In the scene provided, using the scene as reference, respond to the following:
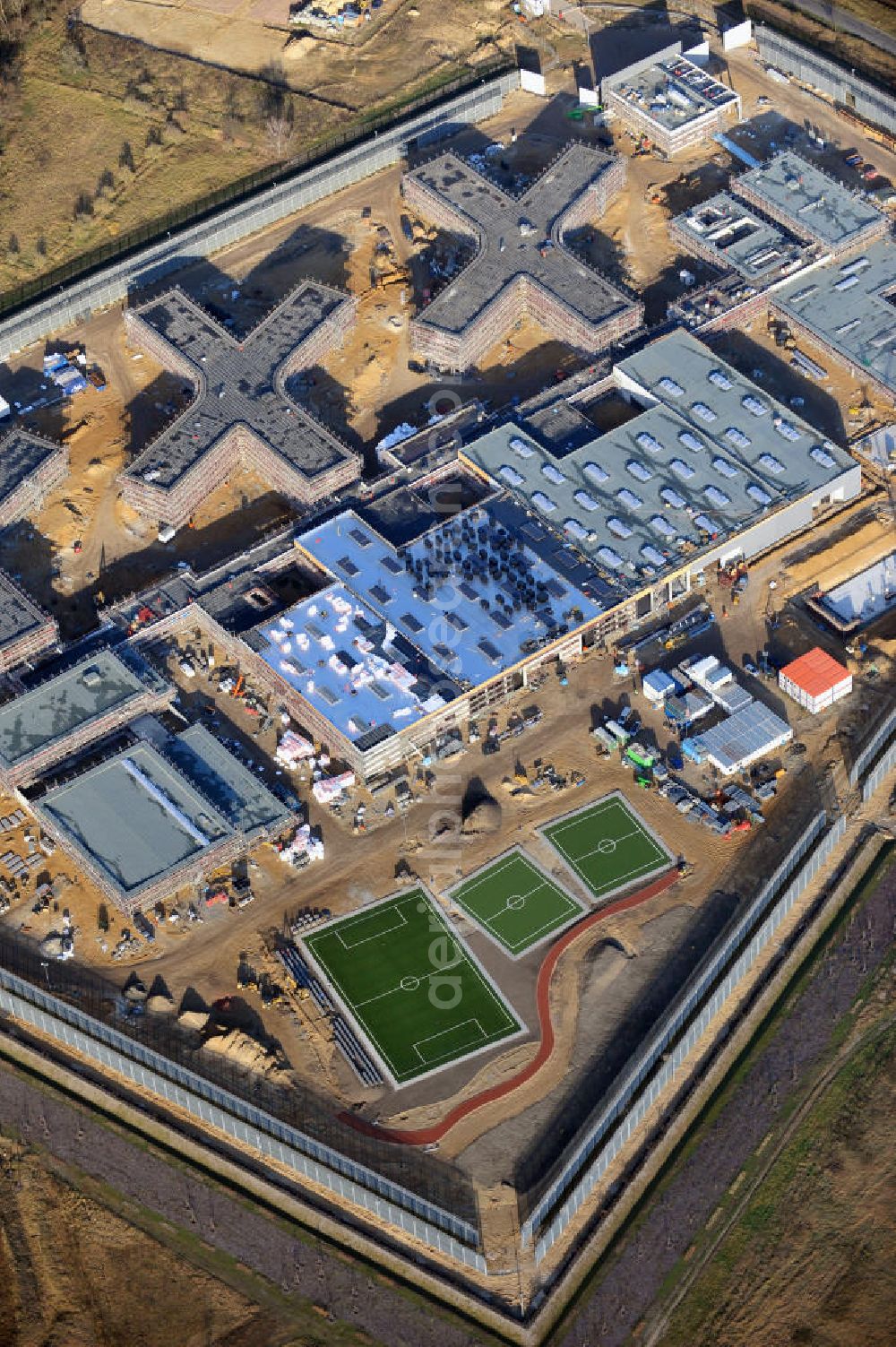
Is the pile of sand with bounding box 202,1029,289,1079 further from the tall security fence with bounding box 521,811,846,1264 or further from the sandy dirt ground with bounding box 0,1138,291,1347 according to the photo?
the tall security fence with bounding box 521,811,846,1264

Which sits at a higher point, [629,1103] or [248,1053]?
[248,1053]

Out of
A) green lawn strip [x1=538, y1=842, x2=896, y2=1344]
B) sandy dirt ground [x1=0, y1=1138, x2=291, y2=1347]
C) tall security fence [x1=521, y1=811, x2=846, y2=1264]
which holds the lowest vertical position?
green lawn strip [x1=538, y1=842, x2=896, y2=1344]

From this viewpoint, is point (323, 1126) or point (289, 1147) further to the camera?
point (323, 1126)

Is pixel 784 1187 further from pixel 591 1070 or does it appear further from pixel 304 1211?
pixel 304 1211

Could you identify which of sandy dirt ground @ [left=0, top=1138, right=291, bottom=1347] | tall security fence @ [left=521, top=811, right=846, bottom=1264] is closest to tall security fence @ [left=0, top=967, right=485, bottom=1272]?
tall security fence @ [left=521, top=811, right=846, bottom=1264]

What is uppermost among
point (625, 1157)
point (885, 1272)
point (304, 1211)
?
point (304, 1211)

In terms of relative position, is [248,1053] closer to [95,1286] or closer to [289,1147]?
[289,1147]

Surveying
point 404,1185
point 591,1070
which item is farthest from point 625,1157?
point 404,1185

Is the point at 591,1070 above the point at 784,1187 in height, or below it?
above

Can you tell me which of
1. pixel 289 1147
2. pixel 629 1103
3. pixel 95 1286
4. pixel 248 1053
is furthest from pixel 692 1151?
pixel 95 1286
